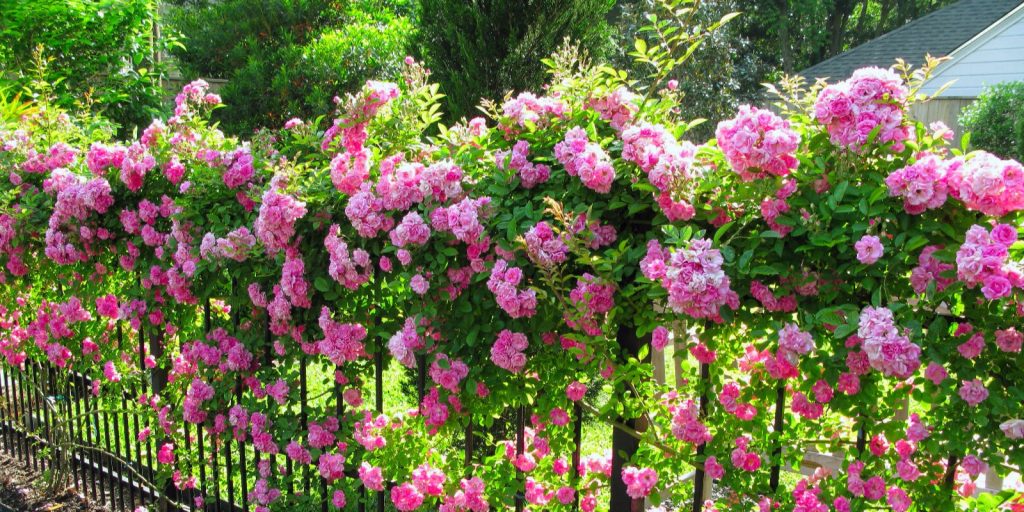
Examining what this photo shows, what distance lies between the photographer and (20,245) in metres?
3.36

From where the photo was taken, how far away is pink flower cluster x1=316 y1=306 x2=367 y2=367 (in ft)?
7.27

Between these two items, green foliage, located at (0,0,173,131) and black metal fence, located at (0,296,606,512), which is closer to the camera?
black metal fence, located at (0,296,606,512)

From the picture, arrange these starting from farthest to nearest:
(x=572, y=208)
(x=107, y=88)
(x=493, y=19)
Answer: (x=107, y=88) → (x=493, y=19) → (x=572, y=208)

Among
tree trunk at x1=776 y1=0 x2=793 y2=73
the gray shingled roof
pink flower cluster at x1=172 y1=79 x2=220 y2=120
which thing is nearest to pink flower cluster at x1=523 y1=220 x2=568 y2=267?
pink flower cluster at x1=172 y1=79 x2=220 y2=120

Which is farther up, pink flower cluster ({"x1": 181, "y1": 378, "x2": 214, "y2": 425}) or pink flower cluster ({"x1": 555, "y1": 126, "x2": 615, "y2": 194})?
pink flower cluster ({"x1": 555, "y1": 126, "x2": 615, "y2": 194})

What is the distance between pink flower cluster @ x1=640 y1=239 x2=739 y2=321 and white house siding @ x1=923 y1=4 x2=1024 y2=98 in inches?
513

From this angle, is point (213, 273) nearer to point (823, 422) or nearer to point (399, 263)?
point (399, 263)

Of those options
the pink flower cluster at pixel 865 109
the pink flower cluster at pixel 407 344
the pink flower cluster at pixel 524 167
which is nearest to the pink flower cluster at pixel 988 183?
the pink flower cluster at pixel 865 109

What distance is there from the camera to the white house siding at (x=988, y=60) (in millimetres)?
12867

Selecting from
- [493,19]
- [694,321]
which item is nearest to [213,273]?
[694,321]

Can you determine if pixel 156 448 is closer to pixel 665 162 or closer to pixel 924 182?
pixel 665 162

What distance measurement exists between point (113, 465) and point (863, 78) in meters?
3.65

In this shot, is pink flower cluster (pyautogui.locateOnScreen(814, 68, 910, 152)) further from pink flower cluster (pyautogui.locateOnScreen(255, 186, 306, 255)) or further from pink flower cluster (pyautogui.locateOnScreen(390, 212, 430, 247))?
pink flower cluster (pyautogui.locateOnScreen(255, 186, 306, 255))

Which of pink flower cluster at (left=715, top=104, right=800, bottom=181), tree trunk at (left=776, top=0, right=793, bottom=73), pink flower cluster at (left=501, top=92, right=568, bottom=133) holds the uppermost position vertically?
tree trunk at (left=776, top=0, right=793, bottom=73)
